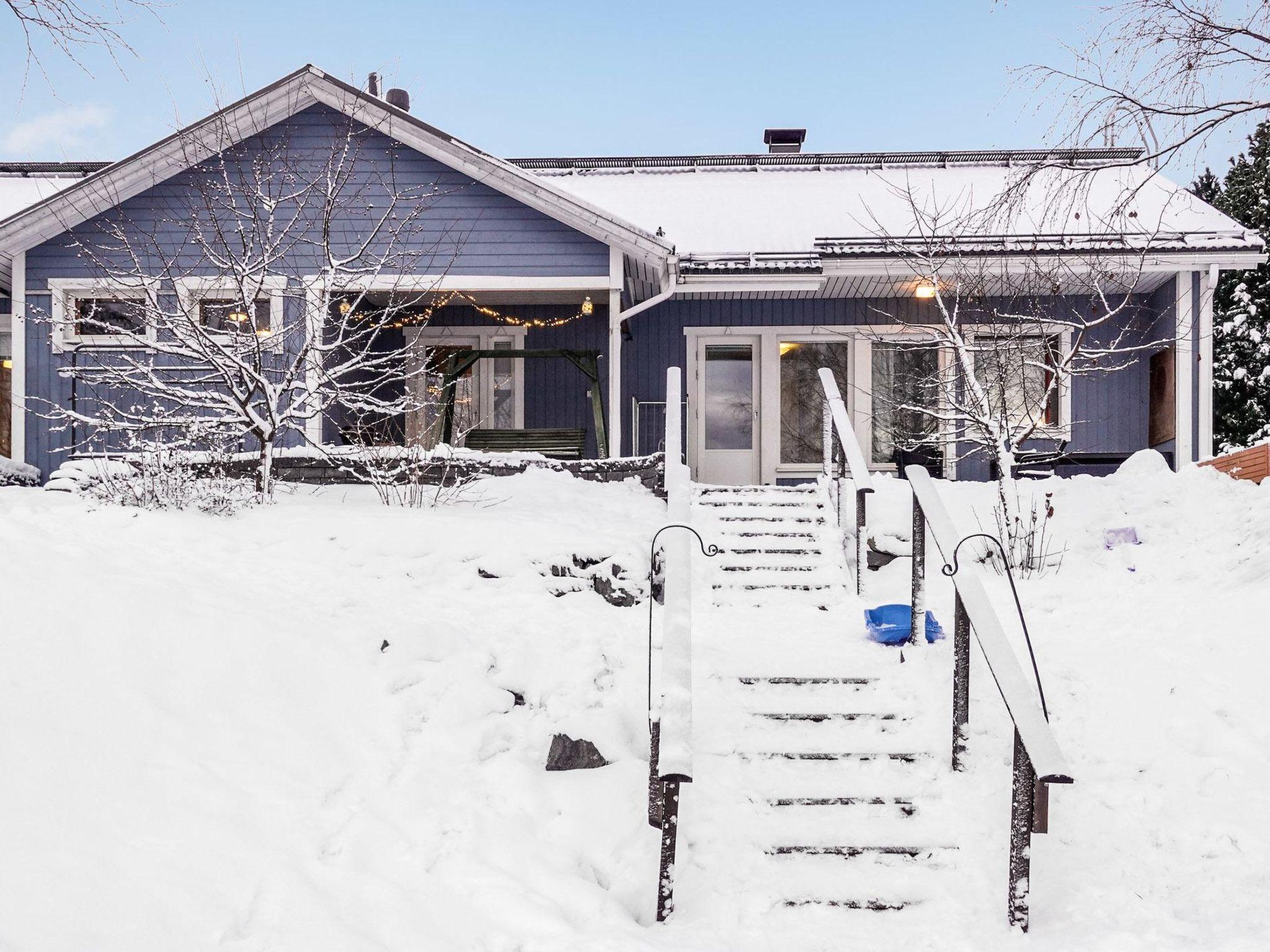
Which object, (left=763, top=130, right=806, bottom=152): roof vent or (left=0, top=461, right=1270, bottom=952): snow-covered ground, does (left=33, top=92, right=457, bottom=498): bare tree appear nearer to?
(left=0, top=461, right=1270, bottom=952): snow-covered ground

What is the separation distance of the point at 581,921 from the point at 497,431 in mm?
7793

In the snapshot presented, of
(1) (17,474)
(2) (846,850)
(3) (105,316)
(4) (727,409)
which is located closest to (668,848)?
(2) (846,850)

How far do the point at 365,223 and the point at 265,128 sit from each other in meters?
1.55

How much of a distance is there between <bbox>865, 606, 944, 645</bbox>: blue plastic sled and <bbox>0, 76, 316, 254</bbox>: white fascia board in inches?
325

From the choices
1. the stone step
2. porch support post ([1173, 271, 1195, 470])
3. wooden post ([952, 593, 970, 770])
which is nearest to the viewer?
the stone step

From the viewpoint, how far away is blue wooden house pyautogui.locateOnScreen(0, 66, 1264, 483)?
1027 cm

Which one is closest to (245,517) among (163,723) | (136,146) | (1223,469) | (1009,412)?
(163,723)

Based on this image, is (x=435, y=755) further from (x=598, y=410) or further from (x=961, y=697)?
(x=598, y=410)

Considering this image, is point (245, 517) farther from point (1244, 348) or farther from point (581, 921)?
point (1244, 348)

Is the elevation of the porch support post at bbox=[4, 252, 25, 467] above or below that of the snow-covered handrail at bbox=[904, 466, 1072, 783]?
above

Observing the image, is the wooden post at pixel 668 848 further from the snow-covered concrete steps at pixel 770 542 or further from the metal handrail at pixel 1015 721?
the snow-covered concrete steps at pixel 770 542

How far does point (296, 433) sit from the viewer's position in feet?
35.0

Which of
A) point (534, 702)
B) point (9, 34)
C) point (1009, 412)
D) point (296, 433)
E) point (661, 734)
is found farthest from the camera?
point (1009, 412)

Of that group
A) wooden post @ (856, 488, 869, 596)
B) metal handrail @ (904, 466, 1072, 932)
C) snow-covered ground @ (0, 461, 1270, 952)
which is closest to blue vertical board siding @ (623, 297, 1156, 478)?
wooden post @ (856, 488, 869, 596)
